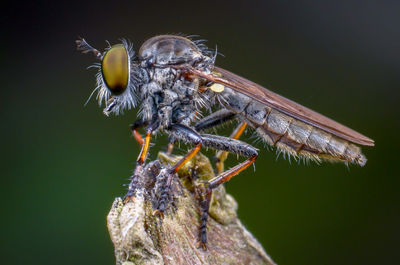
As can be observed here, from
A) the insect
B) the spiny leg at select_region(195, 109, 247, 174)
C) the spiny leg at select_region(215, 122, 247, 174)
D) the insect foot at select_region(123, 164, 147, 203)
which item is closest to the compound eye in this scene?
the insect

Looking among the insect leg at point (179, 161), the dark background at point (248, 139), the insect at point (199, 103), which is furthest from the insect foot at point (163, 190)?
the dark background at point (248, 139)

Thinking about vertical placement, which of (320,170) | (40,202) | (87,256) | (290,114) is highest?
(290,114)

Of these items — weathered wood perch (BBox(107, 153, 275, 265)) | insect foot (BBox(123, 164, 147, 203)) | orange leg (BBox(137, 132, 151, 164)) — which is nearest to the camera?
weathered wood perch (BBox(107, 153, 275, 265))

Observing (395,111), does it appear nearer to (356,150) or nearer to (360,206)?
(360,206)

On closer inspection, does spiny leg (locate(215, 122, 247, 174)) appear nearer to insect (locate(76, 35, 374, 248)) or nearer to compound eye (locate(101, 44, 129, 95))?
insect (locate(76, 35, 374, 248))

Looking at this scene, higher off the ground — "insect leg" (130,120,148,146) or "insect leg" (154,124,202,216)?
"insect leg" (154,124,202,216)

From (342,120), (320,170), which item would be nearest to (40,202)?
(320,170)
